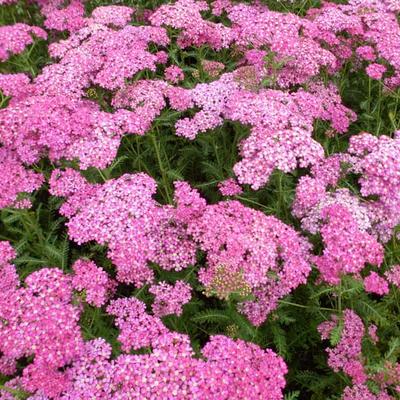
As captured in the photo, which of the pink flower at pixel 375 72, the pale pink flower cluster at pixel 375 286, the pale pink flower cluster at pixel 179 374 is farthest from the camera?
the pink flower at pixel 375 72

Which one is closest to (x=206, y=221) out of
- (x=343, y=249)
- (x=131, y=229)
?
(x=131, y=229)

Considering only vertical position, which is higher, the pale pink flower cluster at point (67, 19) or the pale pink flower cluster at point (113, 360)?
the pale pink flower cluster at point (67, 19)

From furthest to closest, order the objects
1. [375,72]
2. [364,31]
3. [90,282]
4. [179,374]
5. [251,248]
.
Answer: [364,31] → [375,72] → [251,248] → [90,282] → [179,374]

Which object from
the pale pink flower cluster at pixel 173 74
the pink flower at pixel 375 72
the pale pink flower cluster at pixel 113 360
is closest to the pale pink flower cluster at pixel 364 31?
the pink flower at pixel 375 72

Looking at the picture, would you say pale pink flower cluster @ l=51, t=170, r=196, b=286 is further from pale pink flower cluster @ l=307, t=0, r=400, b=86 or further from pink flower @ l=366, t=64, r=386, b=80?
pale pink flower cluster @ l=307, t=0, r=400, b=86

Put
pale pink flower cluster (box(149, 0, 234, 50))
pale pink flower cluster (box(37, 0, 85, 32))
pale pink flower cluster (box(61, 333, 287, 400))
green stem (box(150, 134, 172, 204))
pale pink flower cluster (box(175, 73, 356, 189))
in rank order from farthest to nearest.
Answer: pale pink flower cluster (box(37, 0, 85, 32))
pale pink flower cluster (box(149, 0, 234, 50))
green stem (box(150, 134, 172, 204))
pale pink flower cluster (box(175, 73, 356, 189))
pale pink flower cluster (box(61, 333, 287, 400))

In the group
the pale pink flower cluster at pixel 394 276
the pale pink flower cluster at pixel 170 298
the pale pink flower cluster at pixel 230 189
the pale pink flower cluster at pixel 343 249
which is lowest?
the pale pink flower cluster at pixel 170 298

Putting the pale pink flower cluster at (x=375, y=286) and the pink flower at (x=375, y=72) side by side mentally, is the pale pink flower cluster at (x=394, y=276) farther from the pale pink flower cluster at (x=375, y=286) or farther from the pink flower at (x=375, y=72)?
the pink flower at (x=375, y=72)

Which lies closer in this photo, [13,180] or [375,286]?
[375,286]

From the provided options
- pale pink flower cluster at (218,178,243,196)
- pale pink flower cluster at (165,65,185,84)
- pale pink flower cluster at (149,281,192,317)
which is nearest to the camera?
pale pink flower cluster at (149,281,192,317)

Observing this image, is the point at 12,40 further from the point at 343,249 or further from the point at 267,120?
the point at 343,249

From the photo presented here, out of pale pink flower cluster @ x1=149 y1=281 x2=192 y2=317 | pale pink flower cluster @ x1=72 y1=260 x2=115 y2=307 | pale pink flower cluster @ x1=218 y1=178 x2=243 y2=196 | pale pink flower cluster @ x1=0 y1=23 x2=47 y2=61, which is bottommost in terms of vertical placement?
pale pink flower cluster @ x1=149 y1=281 x2=192 y2=317

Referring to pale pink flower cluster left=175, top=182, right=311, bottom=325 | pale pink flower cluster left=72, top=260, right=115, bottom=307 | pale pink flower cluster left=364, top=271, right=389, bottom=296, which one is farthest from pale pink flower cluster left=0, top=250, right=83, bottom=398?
pale pink flower cluster left=364, top=271, right=389, bottom=296

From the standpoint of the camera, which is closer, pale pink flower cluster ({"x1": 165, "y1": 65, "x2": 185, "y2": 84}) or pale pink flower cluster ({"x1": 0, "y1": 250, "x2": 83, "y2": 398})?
pale pink flower cluster ({"x1": 0, "y1": 250, "x2": 83, "y2": 398})
